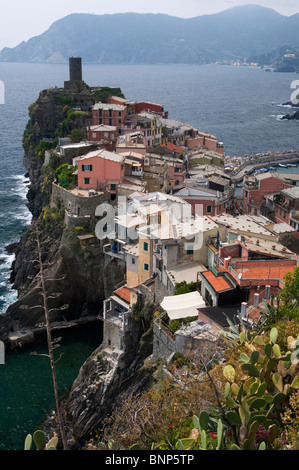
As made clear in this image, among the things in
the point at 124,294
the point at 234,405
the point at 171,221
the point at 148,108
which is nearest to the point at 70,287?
the point at 124,294

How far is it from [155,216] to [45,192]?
2339 centimetres

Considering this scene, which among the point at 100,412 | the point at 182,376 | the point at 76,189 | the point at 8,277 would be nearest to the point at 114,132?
the point at 76,189

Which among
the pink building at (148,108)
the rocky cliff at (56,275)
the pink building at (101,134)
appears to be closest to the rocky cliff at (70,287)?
the rocky cliff at (56,275)

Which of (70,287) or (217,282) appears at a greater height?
(217,282)

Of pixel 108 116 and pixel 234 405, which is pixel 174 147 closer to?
pixel 108 116

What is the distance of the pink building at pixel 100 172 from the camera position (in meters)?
47.8

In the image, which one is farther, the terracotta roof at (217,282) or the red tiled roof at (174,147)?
the red tiled roof at (174,147)

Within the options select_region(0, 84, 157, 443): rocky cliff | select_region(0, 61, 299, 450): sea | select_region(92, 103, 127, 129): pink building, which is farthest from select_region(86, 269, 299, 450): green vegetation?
select_region(92, 103, 127, 129): pink building

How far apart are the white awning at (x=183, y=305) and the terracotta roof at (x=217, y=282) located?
1188 millimetres

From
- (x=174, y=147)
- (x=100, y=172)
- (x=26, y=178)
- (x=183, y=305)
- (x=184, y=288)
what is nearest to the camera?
(x=183, y=305)

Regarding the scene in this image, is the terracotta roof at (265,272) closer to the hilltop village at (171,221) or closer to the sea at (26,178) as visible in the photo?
the hilltop village at (171,221)

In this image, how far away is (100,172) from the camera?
4791cm

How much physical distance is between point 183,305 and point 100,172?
23.4 meters

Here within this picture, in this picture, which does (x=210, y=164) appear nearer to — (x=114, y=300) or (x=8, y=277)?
(x=8, y=277)
